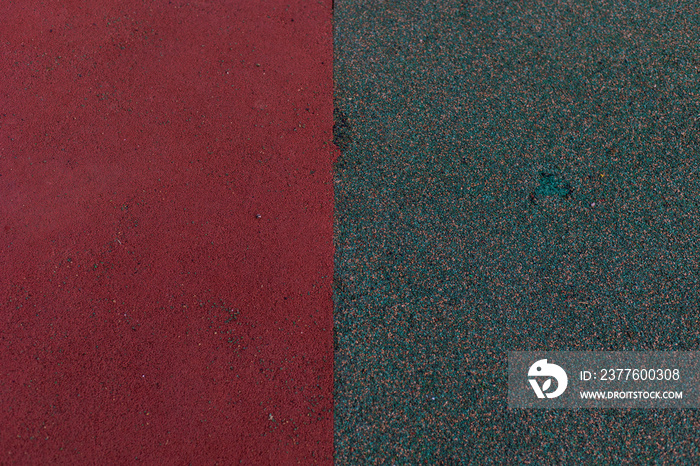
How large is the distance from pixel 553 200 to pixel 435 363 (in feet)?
5.14

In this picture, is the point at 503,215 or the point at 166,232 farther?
the point at 503,215

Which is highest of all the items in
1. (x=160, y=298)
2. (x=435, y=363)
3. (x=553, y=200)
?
(x=553, y=200)

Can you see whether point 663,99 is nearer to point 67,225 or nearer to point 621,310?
point 621,310

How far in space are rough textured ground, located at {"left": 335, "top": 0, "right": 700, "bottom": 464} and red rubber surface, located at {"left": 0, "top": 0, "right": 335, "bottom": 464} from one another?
341mm

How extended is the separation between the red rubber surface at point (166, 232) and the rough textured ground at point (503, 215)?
0.34m

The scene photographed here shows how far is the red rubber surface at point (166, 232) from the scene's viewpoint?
2945 mm

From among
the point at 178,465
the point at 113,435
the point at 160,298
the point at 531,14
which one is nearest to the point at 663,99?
the point at 531,14

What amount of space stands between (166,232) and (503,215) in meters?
2.52

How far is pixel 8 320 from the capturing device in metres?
3.10

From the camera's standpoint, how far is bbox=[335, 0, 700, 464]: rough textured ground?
298cm

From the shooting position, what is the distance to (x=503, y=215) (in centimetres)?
342

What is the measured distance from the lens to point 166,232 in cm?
330

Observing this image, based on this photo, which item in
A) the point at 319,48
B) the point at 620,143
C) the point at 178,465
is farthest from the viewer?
the point at 319,48

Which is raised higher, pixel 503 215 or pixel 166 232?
pixel 503 215
